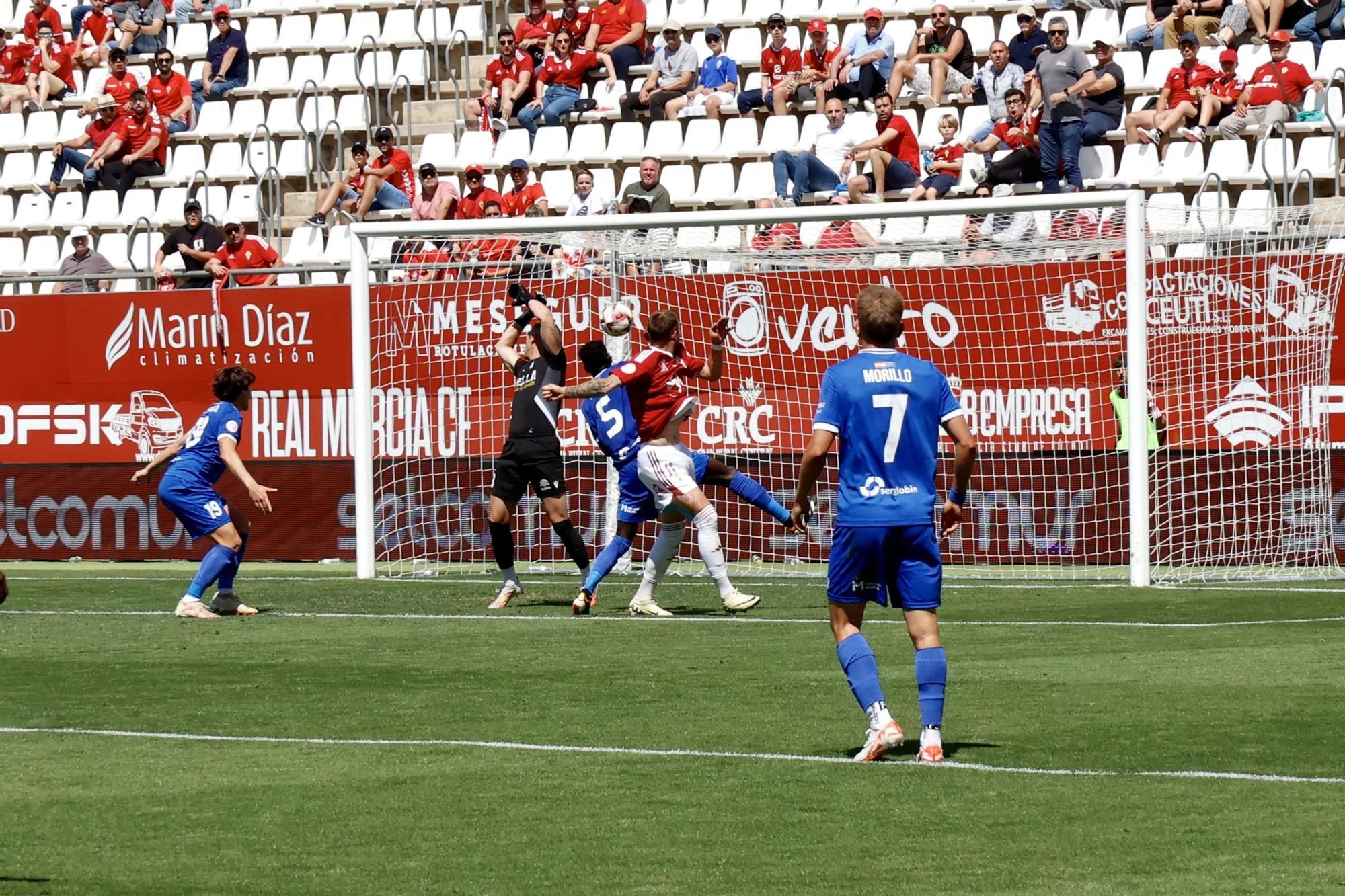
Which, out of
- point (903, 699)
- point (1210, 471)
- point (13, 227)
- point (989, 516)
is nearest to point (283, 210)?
point (13, 227)

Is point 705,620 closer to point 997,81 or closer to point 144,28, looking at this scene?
point 997,81

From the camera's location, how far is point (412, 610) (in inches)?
618

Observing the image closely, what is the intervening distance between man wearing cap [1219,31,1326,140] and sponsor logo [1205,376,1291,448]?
14.7 feet

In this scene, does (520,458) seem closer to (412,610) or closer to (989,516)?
(412,610)

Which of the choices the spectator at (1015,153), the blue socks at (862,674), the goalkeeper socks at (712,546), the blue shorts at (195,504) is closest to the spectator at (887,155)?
the spectator at (1015,153)

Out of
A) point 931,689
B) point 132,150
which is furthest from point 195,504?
point 132,150

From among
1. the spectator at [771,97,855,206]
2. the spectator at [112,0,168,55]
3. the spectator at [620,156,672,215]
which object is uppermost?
the spectator at [112,0,168,55]

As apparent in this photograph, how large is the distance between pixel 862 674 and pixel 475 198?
16313 mm

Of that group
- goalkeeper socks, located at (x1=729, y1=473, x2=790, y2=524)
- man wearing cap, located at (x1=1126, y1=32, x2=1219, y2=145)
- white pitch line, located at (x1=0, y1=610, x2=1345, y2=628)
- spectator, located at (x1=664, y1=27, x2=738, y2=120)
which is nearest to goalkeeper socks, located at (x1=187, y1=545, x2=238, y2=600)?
white pitch line, located at (x1=0, y1=610, x2=1345, y2=628)

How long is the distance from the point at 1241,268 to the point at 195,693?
462 inches

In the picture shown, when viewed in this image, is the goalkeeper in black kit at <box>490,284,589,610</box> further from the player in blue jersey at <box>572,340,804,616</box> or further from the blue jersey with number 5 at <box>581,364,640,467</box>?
the blue jersey with number 5 at <box>581,364,640,467</box>

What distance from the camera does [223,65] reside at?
29797 millimetres

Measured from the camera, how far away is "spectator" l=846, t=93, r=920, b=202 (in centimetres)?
2317

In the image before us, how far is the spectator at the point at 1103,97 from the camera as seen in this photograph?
894 inches
